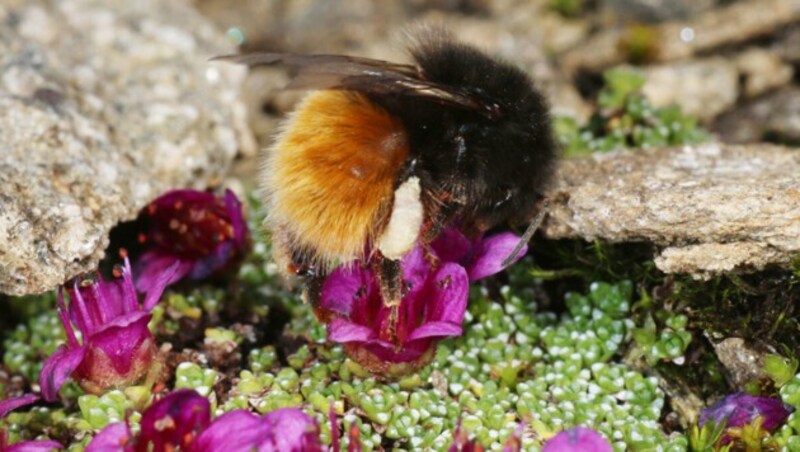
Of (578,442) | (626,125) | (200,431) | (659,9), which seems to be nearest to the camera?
(578,442)

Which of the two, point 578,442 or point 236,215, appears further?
point 236,215

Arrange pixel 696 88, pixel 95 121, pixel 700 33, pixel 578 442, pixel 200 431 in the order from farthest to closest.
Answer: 1. pixel 700 33
2. pixel 696 88
3. pixel 95 121
4. pixel 200 431
5. pixel 578 442

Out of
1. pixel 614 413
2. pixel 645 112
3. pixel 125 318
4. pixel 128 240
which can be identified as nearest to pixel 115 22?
pixel 128 240

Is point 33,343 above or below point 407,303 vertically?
below

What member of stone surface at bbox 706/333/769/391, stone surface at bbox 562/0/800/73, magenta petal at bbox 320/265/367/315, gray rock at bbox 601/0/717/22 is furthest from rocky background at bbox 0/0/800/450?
gray rock at bbox 601/0/717/22

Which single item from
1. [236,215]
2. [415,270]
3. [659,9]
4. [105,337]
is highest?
[659,9]

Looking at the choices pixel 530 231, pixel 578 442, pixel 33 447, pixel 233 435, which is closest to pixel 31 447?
pixel 33 447

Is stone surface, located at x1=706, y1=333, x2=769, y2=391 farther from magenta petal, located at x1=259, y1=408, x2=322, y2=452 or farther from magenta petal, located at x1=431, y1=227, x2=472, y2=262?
magenta petal, located at x1=259, y1=408, x2=322, y2=452

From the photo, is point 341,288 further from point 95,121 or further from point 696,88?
point 696,88
